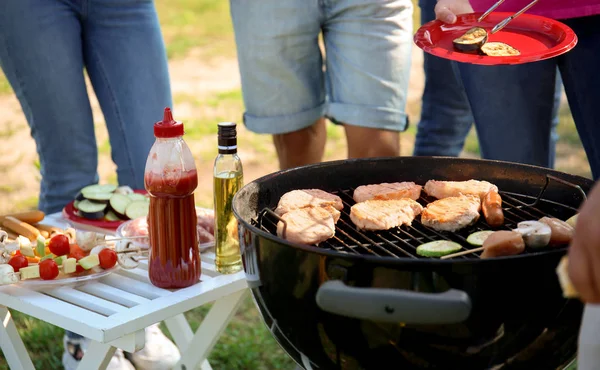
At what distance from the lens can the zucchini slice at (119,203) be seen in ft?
8.79

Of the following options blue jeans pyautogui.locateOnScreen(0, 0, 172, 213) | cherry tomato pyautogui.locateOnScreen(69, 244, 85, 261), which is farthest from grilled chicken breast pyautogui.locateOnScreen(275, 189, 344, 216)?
blue jeans pyautogui.locateOnScreen(0, 0, 172, 213)

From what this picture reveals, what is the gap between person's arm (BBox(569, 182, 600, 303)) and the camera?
122 cm

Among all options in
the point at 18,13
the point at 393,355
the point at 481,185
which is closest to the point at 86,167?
the point at 18,13

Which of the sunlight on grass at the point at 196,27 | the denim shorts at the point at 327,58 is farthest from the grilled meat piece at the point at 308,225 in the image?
the sunlight on grass at the point at 196,27

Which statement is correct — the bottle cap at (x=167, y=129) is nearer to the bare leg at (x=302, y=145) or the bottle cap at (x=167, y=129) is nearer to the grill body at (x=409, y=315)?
the grill body at (x=409, y=315)

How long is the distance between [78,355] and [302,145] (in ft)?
4.24

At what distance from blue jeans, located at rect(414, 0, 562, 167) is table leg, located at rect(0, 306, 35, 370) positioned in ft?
5.68

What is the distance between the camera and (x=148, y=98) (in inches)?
123

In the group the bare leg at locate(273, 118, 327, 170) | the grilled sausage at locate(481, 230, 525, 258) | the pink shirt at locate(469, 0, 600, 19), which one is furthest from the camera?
the bare leg at locate(273, 118, 327, 170)

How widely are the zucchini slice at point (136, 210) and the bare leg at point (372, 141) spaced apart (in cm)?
94

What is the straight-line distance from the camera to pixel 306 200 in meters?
2.12

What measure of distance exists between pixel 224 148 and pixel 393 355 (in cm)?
84

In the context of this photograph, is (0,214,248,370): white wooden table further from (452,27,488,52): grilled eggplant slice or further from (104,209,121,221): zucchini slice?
(452,27,488,52): grilled eggplant slice

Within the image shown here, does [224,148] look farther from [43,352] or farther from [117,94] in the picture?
[43,352]
